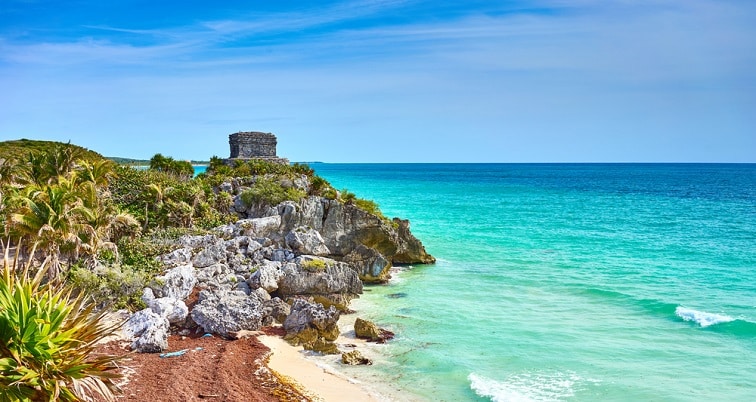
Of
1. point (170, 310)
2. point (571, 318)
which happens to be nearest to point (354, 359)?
point (170, 310)

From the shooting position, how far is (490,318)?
19844 millimetres

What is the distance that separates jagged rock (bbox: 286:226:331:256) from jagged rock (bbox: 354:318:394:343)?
7.31m

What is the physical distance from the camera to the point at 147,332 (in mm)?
15031

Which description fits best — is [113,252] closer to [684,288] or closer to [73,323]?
[73,323]

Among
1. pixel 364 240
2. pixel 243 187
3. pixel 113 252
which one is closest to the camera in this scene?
pixel 113 252

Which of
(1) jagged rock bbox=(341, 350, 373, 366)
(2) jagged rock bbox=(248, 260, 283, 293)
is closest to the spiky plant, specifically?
(1) jagged rock bbox=(341, 350, 373, 366)

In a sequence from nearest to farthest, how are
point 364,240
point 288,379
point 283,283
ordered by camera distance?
1. point 288,379
2. point 283,283
3. point 364,240

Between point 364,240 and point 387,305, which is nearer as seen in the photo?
point 387,305

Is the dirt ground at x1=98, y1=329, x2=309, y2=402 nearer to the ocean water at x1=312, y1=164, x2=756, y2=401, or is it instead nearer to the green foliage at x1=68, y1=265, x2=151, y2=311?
the ocean water at x1=312, y1=164, x2=756, y2=401

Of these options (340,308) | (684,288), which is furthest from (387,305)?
(684,288)

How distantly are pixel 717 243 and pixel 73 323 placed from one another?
36107mm

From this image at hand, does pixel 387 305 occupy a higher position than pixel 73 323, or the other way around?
pixel 73 323

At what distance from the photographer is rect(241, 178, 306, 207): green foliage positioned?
92.8 ft

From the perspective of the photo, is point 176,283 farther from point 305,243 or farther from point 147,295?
point 305,243
